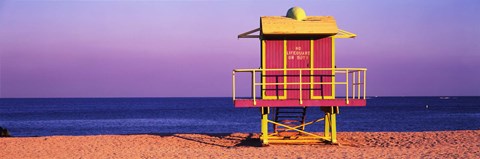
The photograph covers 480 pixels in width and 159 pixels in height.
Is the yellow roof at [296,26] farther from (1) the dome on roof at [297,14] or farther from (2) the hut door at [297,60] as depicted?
(2) the hut door at [297,60]

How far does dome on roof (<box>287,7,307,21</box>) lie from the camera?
2036cm

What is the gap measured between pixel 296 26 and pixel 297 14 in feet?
2.79

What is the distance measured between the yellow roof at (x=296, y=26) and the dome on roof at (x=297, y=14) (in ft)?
0.68

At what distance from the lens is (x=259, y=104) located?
19594mm

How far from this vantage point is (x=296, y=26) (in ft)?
64.5

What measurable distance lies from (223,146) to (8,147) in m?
7.50

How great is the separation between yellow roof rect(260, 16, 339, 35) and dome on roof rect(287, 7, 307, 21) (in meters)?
0.21

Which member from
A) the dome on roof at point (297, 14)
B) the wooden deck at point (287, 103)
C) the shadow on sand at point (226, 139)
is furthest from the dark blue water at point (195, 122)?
the wooden deck at point (287, 103)

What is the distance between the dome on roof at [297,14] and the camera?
2036 centimetres

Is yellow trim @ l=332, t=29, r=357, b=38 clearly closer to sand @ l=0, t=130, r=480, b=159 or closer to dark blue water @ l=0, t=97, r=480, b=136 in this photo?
sand @ l=0, t=130, r=480, b=159

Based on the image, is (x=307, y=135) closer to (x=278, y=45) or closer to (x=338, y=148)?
(x=338, y=148)

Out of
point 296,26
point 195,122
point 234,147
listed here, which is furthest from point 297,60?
point 195,122

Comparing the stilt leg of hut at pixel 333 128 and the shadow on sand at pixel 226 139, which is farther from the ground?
the stilt leg of hut at pixel 333 128

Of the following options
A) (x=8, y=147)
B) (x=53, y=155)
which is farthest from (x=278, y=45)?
(x=8, y=147)
